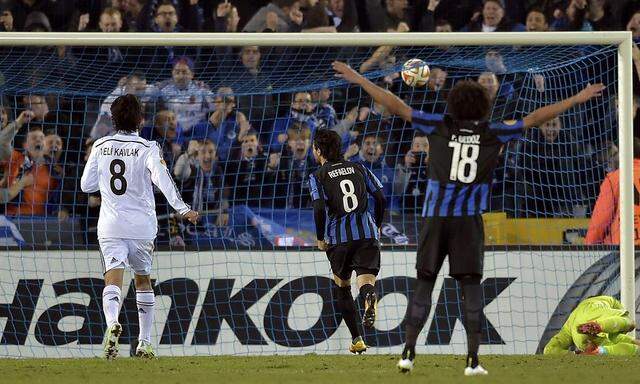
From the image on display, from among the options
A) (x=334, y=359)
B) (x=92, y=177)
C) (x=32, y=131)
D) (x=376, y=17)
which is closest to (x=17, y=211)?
(x=32, y=131)

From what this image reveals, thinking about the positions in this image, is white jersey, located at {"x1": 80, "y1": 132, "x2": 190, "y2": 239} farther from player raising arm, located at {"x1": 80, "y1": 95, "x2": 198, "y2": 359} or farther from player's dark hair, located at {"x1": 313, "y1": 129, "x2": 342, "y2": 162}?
player's dark hair, located at {"x1": 313, "y1": 129, "x2": 342, "y2": 162}

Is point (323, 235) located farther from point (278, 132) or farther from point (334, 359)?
point (278, 132)

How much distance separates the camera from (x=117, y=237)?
8.80 meters

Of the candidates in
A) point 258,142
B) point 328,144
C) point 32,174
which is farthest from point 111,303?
point 258,142

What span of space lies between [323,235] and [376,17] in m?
5.21

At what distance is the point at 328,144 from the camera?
10.1 m

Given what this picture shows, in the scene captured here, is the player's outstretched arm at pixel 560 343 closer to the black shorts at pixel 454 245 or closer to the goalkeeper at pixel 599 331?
the goalkeeper at pixel 599 331

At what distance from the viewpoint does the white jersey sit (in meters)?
8.80

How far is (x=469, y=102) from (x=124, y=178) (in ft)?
9.48

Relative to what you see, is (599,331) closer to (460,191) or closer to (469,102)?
(460,191)

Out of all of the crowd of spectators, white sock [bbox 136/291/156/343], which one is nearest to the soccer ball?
the crowd of spectators

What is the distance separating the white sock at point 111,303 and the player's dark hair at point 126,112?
1.19m

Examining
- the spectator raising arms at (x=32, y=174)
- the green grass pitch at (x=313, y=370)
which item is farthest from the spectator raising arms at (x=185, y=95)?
the green grass pitch at (x=313, y=370)

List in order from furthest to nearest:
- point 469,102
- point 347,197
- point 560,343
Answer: point 560,343, point 347,197, point 469,102
